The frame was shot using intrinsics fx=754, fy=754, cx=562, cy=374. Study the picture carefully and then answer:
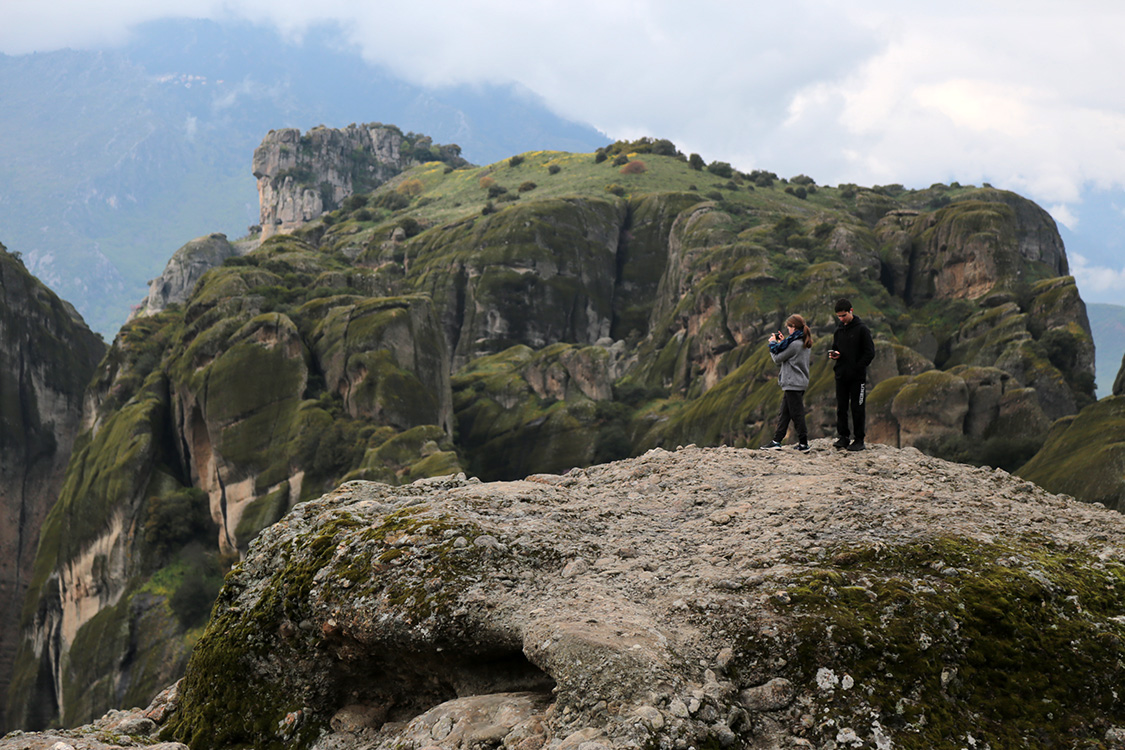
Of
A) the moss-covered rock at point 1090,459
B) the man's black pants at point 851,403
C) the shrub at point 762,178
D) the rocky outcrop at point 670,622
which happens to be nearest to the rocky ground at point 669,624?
the rocky outcrop at point 670,622

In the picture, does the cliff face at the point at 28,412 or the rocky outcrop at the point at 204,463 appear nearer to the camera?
the rocky outcrop at the point at 204,463

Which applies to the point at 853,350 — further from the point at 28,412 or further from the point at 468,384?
the point at 28,412

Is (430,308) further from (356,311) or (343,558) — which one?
(343,558)

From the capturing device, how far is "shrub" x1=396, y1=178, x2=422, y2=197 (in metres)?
135

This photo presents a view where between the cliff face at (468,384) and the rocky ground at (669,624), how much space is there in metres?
36.2

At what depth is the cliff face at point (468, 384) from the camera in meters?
47.6

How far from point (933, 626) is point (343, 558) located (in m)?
4.85

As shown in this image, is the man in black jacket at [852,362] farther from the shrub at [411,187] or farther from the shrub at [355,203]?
the shrub at [355,203]

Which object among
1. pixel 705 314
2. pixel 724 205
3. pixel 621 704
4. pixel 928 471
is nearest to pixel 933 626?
pixel 621 704

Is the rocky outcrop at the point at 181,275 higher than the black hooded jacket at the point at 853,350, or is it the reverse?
the rocky outcrop at the point at 181,275

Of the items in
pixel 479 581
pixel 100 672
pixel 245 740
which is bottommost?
pixel 100 672

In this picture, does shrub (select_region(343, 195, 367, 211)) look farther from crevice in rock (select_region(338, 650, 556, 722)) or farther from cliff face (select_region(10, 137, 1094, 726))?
crevice in rock (select_region(338, 650, 556, 722))

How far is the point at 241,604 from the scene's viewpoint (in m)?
7.38

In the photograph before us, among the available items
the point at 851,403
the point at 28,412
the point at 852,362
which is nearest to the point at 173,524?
the point at 28,412
